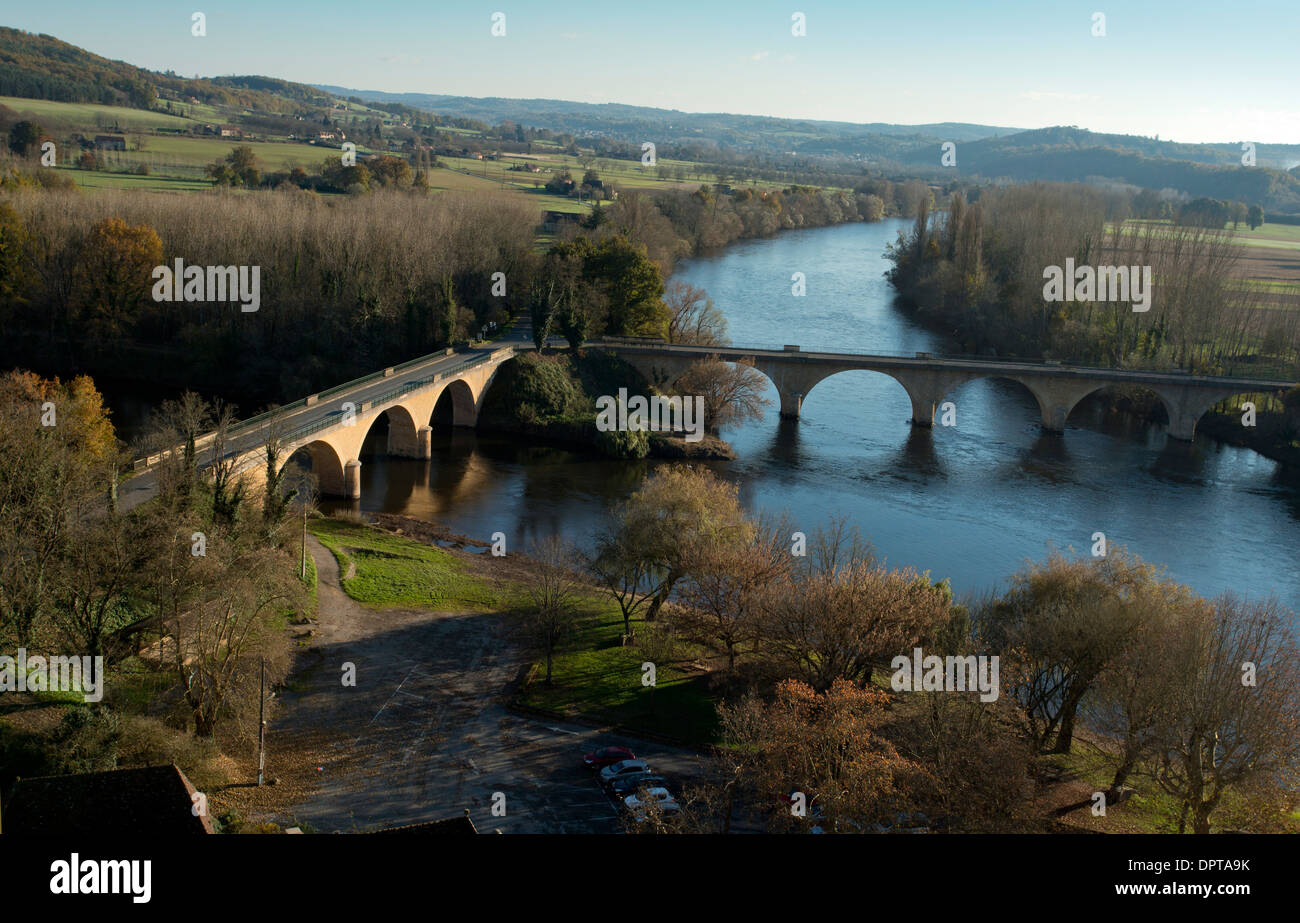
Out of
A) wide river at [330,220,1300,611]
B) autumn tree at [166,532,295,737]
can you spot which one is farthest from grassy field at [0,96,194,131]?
autumn tree at [166,532,295,737]

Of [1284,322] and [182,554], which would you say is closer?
[182,554]

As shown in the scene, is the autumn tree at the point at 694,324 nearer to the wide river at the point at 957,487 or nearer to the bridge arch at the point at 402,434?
the wide river at the point at 957,487

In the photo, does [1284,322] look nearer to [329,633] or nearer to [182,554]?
[329,633]

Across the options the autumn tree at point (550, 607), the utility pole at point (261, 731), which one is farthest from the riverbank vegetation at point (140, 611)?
the autumn tree at point (550, 607)

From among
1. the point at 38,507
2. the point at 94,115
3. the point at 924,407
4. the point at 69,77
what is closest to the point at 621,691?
the point at 38,507
